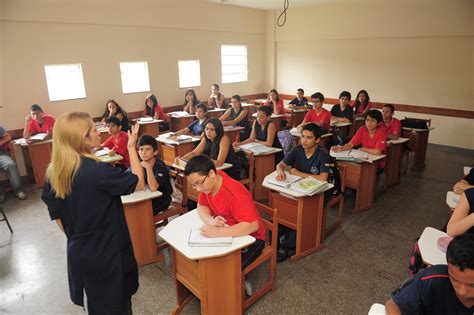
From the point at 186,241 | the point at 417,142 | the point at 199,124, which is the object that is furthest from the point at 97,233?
the point at 417,142

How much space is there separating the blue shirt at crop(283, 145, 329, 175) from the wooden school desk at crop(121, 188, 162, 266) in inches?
56.4

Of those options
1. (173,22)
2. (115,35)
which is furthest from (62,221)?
(173,22)

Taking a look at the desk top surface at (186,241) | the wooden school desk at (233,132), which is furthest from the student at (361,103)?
the desk top surface at (186,241)

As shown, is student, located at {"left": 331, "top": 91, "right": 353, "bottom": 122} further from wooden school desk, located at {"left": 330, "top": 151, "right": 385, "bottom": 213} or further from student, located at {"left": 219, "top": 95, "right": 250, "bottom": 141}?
wooden school desk, located at {"left": 330, "top": 151, "right": 385, "bottom": 213}

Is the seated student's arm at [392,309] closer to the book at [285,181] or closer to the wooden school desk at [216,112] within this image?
the book at [285,181]

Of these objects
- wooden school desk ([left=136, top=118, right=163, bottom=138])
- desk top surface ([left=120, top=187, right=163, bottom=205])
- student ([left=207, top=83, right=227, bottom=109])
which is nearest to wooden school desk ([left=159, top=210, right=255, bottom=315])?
desk top surface ([left=120, top=187, right=163, bottom=205])

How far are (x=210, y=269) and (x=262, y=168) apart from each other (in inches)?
97.2

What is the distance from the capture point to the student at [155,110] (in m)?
6.84

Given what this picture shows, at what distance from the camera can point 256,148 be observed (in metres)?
4.34

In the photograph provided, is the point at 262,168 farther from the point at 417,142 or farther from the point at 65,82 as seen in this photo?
the point at 65,82

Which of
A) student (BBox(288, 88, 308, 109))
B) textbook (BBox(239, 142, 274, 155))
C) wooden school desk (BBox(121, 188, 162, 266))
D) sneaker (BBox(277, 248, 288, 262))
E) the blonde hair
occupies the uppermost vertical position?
the blonde hair

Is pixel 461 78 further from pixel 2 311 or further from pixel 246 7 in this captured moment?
pixel 2 311

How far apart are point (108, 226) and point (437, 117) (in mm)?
7462

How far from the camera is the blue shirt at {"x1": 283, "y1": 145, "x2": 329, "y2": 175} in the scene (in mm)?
3211
